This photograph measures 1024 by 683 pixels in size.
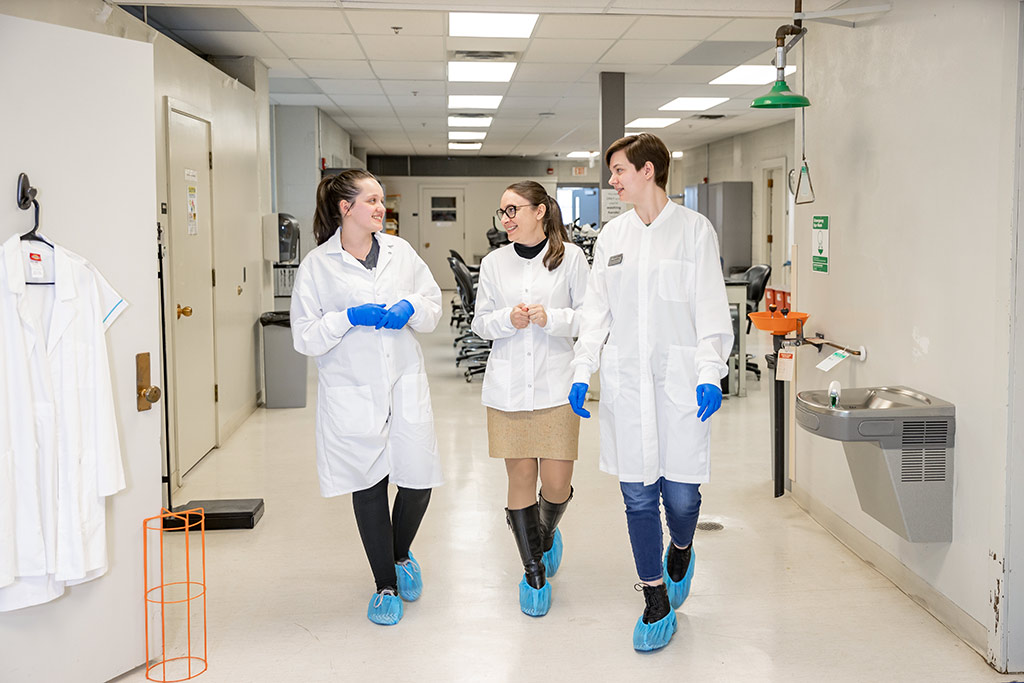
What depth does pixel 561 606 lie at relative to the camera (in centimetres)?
326

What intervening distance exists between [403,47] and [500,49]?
0.73 metres

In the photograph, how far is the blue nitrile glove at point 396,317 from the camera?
293 cm

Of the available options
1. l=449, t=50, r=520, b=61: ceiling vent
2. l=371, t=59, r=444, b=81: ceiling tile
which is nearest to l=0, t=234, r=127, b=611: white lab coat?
l=449, t=50, r=520, b=61: ceiling vent

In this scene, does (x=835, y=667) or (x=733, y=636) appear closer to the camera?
(x=835, y=667)

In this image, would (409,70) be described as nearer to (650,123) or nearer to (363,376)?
(650,123)

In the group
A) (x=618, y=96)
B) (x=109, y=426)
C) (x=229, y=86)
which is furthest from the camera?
(x=618, y=96)

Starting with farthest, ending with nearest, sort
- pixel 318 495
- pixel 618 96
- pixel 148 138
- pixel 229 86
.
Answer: pixel 618 96 < pixel 229 86 < pixel 318 495 < pixel 148 138

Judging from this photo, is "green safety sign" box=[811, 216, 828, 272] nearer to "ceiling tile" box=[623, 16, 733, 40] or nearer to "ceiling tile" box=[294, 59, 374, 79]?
"ceiling tile" box=[623, 16, 733, 40]

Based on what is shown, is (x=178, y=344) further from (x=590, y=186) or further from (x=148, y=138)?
(x=590, y=186)

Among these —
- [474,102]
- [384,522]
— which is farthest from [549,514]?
[474,102]

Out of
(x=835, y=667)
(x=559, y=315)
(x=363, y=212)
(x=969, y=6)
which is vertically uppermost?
(x=969, y=6)

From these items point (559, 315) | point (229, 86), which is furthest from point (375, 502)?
point (229, 86)

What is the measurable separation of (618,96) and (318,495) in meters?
4.95

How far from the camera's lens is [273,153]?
33.3ft
